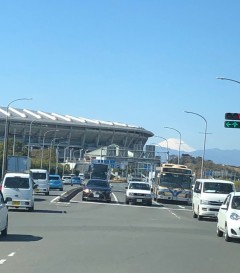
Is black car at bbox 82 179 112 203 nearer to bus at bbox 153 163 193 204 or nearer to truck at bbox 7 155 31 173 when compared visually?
bus at bbox 153 163 193 204

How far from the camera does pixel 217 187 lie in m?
30.1

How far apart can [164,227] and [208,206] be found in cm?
592

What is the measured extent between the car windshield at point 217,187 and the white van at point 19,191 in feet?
27.4

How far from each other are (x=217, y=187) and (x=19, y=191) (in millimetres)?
9509

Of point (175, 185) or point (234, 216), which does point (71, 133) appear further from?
point (234, 216)

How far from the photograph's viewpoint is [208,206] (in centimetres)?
2884

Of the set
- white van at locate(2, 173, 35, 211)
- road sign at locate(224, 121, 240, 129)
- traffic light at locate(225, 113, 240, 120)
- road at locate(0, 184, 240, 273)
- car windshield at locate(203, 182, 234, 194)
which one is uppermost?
traffic light at locate(225, 113, 240, 120)

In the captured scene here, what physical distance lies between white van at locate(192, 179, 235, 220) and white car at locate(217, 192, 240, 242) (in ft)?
28.4

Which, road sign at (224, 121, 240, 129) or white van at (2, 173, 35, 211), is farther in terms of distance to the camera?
road sign at (224, 121, 240, 129)

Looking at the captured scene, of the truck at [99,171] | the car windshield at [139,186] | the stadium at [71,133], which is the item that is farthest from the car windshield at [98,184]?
the stadium at [71,133]

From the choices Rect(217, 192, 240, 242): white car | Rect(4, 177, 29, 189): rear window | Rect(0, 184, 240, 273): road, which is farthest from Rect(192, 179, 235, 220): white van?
Rect(217, 192, 240, 242): white car

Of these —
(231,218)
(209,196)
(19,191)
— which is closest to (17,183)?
(19,191)

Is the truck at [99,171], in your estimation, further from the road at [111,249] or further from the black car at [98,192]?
the road at [111,249]

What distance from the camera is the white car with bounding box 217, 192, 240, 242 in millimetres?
17969
